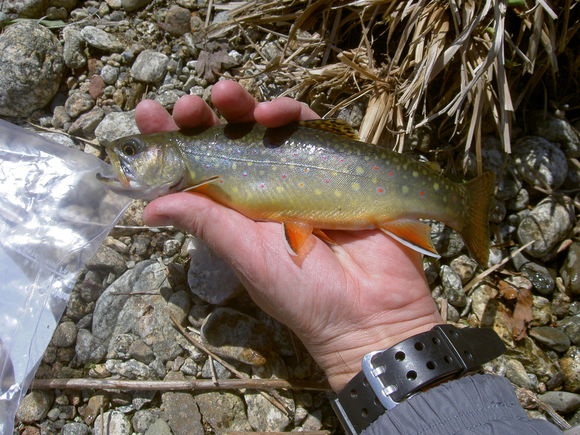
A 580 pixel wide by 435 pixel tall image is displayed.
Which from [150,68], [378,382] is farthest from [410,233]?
[150,68]

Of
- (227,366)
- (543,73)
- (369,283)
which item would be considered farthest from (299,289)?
(543,73)

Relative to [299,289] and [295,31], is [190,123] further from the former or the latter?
[295,31]

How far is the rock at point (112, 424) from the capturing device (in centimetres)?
374

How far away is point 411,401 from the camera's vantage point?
2.78m

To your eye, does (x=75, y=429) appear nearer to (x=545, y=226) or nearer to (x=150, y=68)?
(x=150, y=68)

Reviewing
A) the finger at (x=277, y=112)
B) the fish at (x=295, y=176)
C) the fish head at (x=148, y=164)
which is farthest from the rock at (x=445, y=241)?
the fish head at (x=148, y=164)

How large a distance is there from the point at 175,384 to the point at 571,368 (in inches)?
133

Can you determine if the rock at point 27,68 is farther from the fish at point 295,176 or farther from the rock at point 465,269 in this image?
the rock at point 465,269

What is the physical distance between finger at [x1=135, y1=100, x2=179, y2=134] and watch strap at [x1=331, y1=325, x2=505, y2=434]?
2.30 meters

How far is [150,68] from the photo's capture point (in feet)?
16.1

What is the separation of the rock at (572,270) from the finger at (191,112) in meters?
3.51

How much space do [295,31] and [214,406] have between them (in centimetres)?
347

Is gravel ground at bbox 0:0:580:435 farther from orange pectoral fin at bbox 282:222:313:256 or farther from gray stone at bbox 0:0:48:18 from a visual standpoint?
orange pectoral fin at bbox 282:222:313:256

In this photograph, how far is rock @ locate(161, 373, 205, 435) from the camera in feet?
12.1
